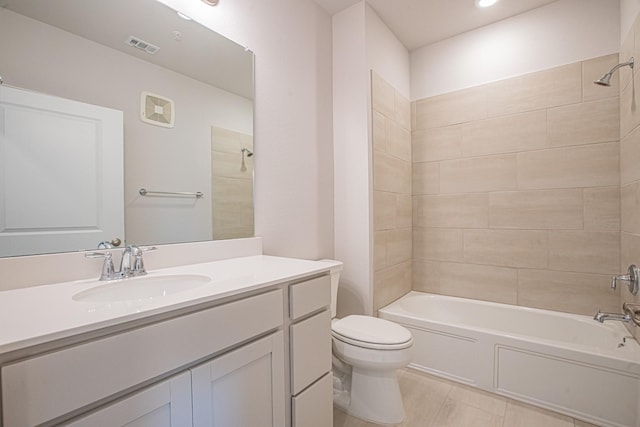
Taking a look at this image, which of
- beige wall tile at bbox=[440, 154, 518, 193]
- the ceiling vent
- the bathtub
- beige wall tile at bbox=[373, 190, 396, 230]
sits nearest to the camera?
the ceiling vent

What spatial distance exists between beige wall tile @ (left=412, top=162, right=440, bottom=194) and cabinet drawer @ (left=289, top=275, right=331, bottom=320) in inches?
68.5

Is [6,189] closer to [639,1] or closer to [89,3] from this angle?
[89,3]

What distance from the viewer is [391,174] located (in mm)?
2414

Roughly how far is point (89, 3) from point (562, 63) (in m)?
2.80

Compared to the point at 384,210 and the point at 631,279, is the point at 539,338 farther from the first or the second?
the point at 384,210

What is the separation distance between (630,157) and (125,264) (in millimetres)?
2661

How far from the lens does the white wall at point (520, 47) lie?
2.02m

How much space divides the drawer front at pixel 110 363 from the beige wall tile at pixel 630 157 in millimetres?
2163

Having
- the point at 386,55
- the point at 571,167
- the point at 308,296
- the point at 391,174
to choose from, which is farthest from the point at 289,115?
the point at 571,167

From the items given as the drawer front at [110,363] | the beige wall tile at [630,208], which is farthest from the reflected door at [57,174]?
the beige wall tile at [630,208]

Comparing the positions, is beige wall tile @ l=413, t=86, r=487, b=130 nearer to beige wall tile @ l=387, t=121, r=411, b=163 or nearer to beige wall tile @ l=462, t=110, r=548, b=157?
beige wall tile @ l=462, t=110, r=548, b=157

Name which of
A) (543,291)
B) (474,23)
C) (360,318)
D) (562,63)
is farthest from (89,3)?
(543,291)

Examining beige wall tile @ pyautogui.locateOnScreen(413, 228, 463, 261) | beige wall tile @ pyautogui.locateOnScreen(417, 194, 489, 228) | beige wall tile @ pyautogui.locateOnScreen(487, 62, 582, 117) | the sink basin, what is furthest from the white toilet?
beige wall tile @ pyautogui.locateOnScreen(487, 62, 582, 117)

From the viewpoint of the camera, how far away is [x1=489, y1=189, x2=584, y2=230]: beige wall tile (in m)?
2.10
